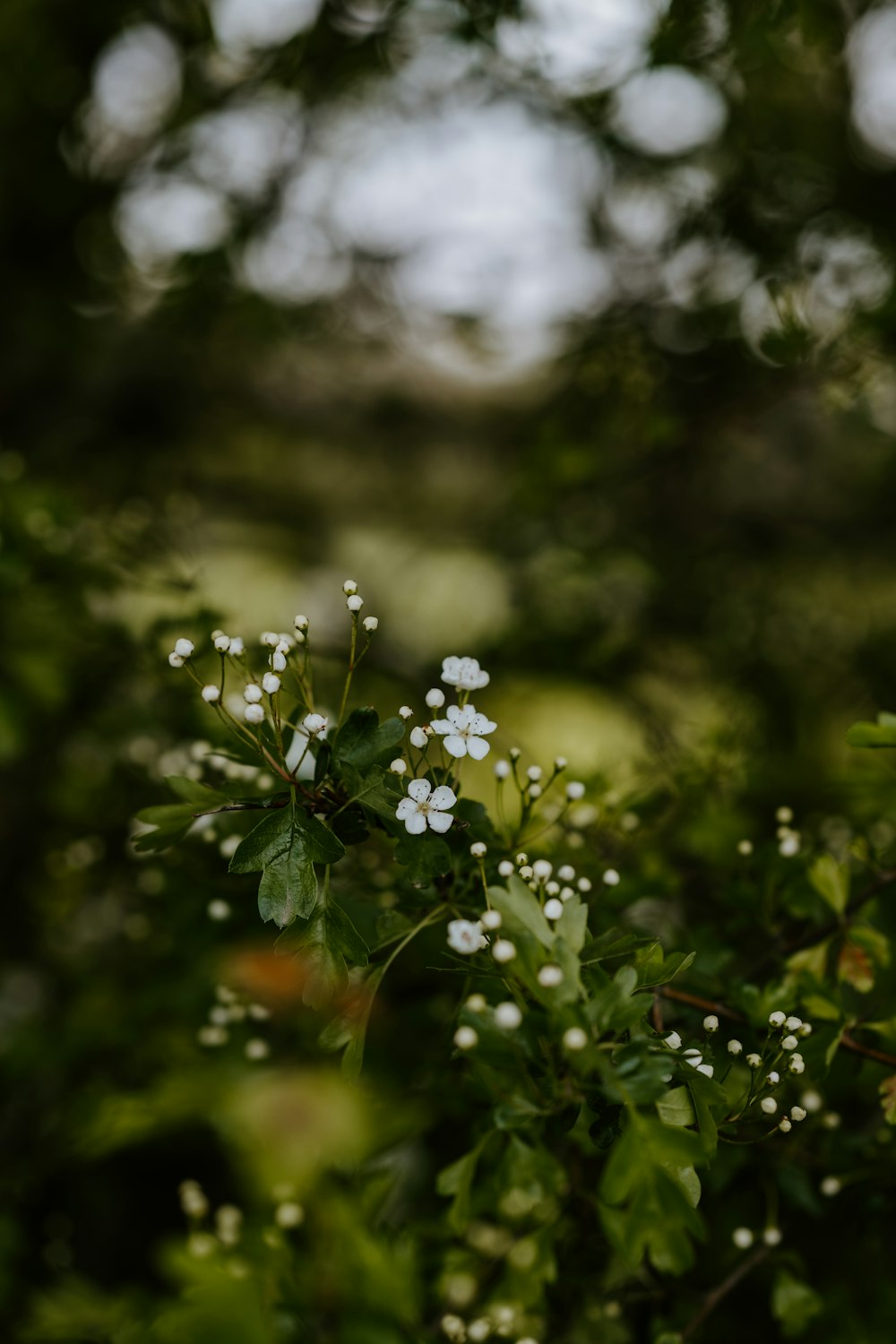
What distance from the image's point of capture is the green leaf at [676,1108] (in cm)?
93

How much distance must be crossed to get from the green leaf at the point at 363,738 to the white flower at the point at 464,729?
59mm

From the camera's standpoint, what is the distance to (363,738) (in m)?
0.99

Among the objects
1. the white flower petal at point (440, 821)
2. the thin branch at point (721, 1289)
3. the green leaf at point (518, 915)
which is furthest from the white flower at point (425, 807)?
the thin branch at point (721, 1289)

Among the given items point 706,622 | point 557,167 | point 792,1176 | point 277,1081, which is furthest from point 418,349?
point 792,1176

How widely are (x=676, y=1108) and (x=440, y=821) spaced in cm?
37

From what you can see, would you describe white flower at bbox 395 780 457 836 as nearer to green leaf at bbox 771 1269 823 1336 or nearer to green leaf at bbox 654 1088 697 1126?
green leaf at bbox 654 1088 697 1126

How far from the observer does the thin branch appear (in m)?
1.25

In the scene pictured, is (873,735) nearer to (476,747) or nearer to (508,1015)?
(476,747)

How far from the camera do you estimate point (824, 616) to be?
3.16 meters

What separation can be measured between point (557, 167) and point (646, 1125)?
9.77 ft

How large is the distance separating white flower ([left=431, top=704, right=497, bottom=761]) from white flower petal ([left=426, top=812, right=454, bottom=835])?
0.07 m

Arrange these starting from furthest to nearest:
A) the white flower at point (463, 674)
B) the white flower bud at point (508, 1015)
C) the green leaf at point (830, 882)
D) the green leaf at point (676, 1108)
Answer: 1. the green leaf at point (830, 882)
2. the white flower at point (463, 674)
3. the green leaf at point (676, 1108)
4. the white flower bud at point (508, 1015)

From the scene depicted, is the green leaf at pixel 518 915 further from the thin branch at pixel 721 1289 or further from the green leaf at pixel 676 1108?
the thin branch at pixel 721 1289

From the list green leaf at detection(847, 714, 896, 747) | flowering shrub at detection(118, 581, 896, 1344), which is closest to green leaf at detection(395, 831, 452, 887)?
flowering shrub at detection(118, 581, 896, 1344)
